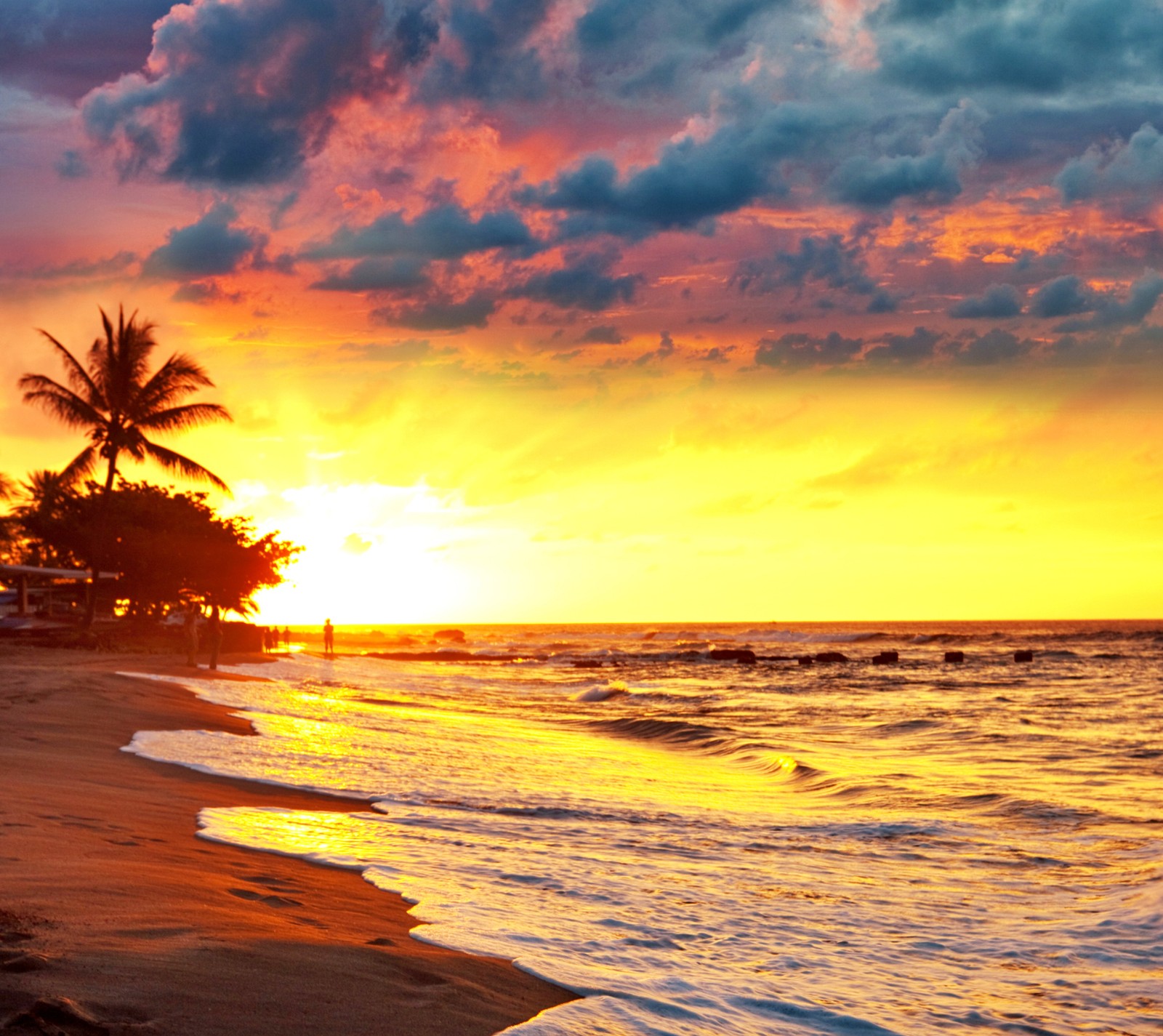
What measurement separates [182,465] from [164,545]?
7.81 m

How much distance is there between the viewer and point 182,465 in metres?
42.5

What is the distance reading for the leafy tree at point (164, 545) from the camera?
161ft

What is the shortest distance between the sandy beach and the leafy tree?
42755 millimetres

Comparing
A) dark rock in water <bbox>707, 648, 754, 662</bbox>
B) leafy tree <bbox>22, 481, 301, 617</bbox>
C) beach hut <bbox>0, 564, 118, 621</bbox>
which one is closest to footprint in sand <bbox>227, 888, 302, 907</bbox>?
beach hut <bbox>0, 564, 118, 621</bbox>

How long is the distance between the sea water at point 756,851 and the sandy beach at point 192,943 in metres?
0.35

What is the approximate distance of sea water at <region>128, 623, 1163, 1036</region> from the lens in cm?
538

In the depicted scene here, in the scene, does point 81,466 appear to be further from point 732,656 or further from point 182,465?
point 732,656

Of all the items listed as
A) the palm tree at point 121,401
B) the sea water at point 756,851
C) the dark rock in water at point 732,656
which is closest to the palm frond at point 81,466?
the palm tree at point 121,401

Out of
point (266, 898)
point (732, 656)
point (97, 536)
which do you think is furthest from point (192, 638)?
point (732, 656)

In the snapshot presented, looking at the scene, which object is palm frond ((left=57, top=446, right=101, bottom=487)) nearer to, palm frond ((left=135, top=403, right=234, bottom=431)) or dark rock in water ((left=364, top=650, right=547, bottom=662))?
palm frond ((left=135, top=403, right=234, bottom=431))

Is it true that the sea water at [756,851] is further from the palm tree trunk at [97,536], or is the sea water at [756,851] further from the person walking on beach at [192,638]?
the palm tree trunk at [97,536]

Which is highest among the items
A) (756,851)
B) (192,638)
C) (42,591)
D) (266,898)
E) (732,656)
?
(42,591)

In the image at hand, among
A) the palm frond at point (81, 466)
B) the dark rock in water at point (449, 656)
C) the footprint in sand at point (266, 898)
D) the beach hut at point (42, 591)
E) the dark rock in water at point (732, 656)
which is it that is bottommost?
the dark rock in water at point (449, 656)

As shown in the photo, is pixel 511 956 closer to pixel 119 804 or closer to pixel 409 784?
pixel 119 804
